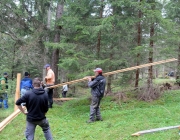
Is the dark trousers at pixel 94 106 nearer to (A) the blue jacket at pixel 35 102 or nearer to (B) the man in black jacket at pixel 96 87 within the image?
(B) the man in black jacket at pixel 96 87

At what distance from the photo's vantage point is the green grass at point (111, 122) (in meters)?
6.29

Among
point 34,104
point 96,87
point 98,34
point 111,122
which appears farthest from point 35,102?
point 98,34

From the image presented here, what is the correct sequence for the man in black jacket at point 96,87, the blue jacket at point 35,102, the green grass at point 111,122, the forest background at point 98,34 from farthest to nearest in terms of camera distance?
the forest background at point 98,34 → the man in black jacket at point 96,87 → the green grass at point 111,122 → the blue jacket at point 35,102

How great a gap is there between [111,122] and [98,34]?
4528 mm

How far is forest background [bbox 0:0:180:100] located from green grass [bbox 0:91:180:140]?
1.48 meters

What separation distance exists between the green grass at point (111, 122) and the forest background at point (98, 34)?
1.48 m

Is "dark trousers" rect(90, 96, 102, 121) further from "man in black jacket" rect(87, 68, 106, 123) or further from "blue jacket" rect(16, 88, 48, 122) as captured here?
"blue jacket" rect(16, 88, 48, 122)

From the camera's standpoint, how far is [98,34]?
1030 cm

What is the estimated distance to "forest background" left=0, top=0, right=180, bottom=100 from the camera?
9359mm

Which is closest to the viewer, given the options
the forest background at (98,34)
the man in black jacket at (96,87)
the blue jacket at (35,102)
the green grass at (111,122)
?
the blue jacket at (35,102)

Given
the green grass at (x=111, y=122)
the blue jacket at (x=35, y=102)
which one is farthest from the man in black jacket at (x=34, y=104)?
the green grass at (x=111, y=122)

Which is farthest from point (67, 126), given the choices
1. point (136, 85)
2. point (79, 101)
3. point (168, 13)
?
point (168, 13)

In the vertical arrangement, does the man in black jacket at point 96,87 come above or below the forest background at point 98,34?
below

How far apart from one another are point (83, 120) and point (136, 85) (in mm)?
3894
